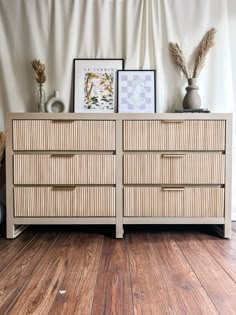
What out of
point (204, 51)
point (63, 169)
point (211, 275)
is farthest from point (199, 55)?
point (211, 275)

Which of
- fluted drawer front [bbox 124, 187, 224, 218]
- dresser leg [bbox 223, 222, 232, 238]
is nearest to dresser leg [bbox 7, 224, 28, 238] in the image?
fluted drawer front [bbox 124, 187, 224, 218]

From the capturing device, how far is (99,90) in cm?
223

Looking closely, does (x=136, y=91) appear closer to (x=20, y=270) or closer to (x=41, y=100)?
(x=41, y=100)

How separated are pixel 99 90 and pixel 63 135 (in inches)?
23.1

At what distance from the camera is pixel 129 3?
2232 mm

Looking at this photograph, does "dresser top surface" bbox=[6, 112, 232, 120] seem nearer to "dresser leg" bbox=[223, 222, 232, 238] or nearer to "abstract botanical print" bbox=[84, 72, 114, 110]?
"abstract botanical print" bbox=[84, 72, 114, 110]

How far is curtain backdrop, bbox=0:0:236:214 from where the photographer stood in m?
2.24

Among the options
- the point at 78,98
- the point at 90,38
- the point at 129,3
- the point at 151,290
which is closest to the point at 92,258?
the point at 151,290

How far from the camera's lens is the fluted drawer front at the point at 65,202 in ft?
6.10

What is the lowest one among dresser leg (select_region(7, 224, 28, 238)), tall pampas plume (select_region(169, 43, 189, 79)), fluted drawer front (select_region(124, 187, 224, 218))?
dresser leg (select_region(7, 224, 28, 238))

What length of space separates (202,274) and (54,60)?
1871 mm

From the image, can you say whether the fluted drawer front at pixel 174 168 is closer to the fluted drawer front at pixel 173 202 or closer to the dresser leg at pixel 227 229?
the fluted drawer front at pixel 173 202

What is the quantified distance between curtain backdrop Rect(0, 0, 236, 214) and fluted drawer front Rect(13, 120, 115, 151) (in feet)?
1.60

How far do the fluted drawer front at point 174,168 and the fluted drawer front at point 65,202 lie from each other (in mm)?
199
